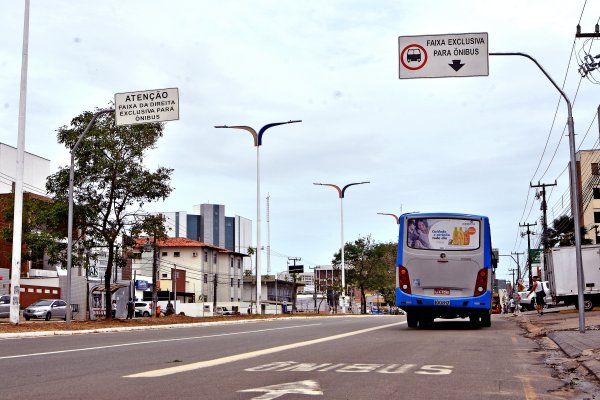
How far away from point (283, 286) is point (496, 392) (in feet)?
400

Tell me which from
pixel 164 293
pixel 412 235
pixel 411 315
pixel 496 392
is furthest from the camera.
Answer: pixel 164 293

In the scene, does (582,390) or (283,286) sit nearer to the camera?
(582,390)

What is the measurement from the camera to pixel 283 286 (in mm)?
129250

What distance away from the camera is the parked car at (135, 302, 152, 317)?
227 feet

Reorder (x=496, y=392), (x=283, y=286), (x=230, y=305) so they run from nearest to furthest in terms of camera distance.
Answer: (x=496, y=392) → (x=230, y=305) → (x=283, y=286)

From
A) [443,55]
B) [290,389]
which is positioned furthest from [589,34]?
[290,389]

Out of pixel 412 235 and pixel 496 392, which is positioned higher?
pixel 412 235

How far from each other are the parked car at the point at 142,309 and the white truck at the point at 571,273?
40295mm

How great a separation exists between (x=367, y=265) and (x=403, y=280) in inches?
2652

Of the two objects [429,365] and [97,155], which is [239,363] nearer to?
[429,365]

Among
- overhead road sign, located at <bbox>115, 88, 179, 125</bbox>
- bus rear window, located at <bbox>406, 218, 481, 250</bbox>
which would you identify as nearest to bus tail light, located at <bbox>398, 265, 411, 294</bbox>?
bus rear window, located at <bbox>406, 218, 481, 250</bbox>

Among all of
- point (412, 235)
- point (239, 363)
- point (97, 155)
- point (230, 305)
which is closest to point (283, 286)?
point (230, 305)

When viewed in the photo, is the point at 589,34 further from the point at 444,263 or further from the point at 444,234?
the point at 444,263

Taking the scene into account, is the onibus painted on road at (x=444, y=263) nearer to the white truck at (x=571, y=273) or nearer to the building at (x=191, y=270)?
the white truck at (x=571, y=273)
